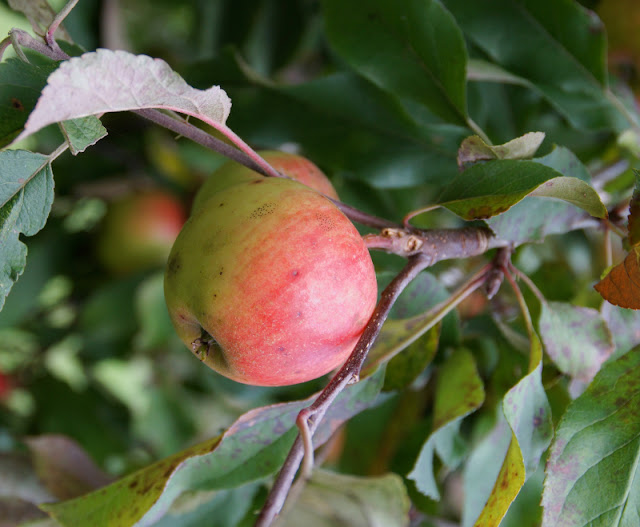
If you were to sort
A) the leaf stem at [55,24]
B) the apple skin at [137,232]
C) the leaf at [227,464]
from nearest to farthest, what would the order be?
the leaf stem at [55,24] → the leaf at [227,464] → the apple skin at [137,232]

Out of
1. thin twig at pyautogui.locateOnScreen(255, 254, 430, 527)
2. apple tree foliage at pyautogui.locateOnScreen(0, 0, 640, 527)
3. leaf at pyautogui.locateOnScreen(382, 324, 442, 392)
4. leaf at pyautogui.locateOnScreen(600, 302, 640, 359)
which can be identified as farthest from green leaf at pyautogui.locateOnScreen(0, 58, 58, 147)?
leaf at pyautogui.locateOnScreen(600, 302, 640, 359)

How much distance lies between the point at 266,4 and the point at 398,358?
3.08ft

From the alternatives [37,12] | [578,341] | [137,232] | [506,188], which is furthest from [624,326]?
[137,232]

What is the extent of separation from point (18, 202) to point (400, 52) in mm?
477

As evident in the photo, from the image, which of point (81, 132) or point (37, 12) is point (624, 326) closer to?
point (81, 132)

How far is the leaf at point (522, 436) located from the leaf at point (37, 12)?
1.86 feet

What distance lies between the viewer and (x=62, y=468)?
31.9 inches

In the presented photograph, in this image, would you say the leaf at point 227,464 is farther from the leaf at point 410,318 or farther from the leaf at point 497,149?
the leaf at point 497,149

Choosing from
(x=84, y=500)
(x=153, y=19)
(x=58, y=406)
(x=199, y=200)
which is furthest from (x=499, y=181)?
(x=153, y=19)

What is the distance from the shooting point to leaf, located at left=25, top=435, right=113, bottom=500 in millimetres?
796

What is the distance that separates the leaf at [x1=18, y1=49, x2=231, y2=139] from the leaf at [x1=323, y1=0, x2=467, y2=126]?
1.01 ft

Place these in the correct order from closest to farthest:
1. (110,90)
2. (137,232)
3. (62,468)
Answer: (110,90)
(62,468)
(137,232)

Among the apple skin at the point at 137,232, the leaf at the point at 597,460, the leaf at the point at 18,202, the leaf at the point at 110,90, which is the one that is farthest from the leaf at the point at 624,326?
the apple skin at the point at 137,232

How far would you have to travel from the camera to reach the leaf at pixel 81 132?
45cm
